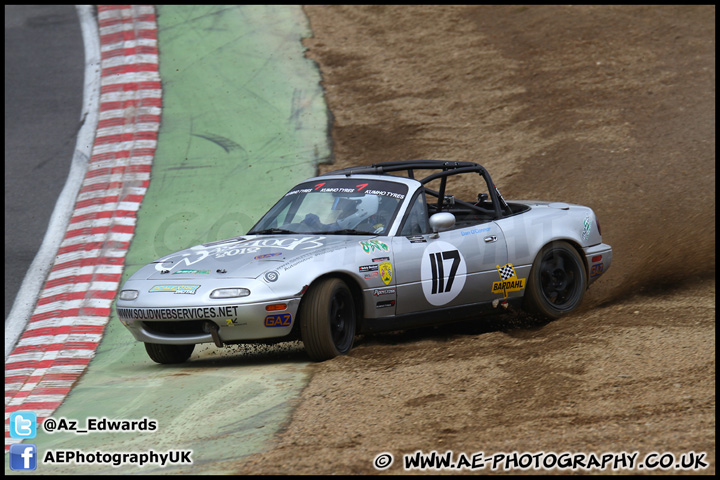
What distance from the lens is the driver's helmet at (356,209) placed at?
24.8 ft

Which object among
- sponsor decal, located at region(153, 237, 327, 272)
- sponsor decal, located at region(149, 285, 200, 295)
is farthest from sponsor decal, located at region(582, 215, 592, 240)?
sponsor decal, located at region(149, 285, 200, 295)

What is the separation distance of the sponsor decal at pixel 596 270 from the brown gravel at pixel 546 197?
26cm

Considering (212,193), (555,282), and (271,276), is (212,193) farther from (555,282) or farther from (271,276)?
(271,276)

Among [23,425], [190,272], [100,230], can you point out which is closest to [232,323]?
[190,272]

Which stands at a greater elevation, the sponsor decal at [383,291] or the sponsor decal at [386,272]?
the sponsor decal at [386,272]

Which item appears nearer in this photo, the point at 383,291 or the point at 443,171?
the point at 383,291

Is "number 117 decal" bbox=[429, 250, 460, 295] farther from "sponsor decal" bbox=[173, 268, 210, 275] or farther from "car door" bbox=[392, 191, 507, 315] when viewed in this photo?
"sponsor decal" bbox=[173, 268, 210, 275]

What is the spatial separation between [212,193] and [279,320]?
Result: 6.17m

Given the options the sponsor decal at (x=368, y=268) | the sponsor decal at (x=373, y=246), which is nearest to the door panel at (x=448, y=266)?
the sponsor decal at (x=373, y=246)

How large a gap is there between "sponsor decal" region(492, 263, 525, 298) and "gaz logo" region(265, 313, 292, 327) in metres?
2.18

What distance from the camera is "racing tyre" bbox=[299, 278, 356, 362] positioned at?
657 cm

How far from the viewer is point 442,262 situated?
7.55 m

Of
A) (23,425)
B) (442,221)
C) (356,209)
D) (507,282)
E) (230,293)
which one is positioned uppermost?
(356,209)

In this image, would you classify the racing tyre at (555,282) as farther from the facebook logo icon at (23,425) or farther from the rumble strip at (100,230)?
the facebook logo icon at (23,425)
